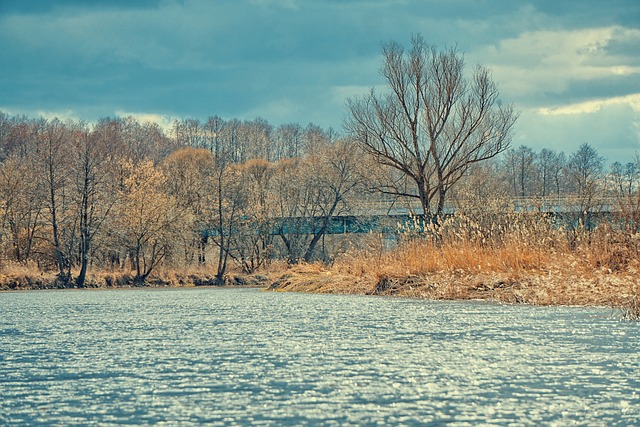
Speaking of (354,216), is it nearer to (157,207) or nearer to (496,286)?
(157,207)

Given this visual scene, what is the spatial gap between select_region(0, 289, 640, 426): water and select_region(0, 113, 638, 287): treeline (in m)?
28.0

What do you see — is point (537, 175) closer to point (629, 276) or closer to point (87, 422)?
point (629, 276)

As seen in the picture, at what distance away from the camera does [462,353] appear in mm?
7727

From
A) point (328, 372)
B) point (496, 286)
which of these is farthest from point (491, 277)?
point (328, 372)

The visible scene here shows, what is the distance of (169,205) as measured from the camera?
5094 centimetres

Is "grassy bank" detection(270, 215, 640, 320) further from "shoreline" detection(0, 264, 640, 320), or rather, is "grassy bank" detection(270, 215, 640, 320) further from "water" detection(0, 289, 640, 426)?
"water" detection(0, 289, 640, 426)

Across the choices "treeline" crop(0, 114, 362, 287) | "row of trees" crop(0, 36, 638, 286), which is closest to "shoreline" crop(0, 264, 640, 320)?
"row of trees" crop(0, 36, 638, 286)

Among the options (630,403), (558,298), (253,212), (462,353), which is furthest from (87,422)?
(253,212)

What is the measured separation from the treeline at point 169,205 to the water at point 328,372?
28000 mm

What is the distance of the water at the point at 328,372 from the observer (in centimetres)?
501

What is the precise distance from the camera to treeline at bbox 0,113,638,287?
46.5m

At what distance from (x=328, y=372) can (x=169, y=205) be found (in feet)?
149

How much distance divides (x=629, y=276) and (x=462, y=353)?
7.47m

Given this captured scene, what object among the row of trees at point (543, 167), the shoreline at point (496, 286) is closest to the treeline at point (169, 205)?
the shoreline at point (496, 286)
